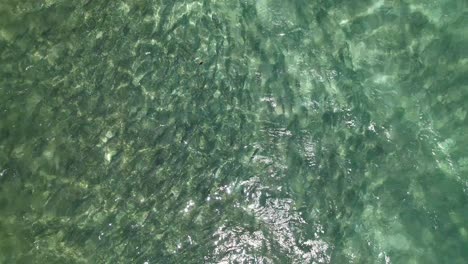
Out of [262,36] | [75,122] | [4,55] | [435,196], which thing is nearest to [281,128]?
[262,36]

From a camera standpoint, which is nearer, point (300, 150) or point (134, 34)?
point (300, 150)

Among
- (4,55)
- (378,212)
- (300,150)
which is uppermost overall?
(4,55)

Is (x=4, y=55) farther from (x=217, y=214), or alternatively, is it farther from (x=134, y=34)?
(x=217, y=214)

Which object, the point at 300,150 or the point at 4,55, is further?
the point at 4,55

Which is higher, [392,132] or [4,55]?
[4,55]

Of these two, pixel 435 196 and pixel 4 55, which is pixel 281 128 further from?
pixel 4 55

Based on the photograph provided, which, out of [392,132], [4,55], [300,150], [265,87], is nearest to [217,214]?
[300,150]
